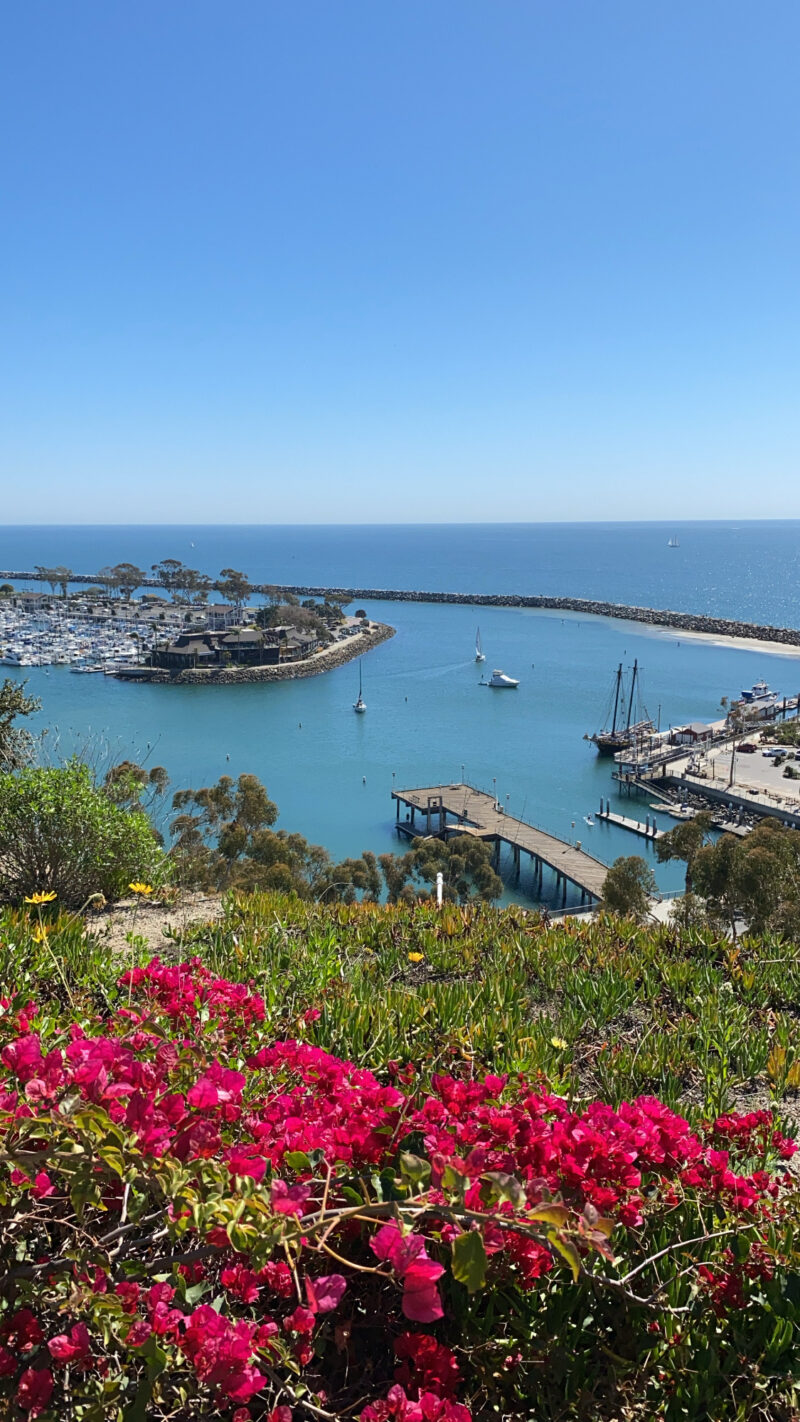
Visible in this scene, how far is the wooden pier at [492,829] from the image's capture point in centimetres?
2030

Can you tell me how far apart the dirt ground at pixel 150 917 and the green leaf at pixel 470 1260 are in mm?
3040

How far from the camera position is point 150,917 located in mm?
4434

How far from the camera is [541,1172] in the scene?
1.14m

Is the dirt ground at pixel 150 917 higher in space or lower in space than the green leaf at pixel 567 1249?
lower

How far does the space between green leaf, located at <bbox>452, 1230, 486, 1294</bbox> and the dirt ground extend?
3040 mm

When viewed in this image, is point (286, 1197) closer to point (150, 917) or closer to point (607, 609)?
point (150, 917)

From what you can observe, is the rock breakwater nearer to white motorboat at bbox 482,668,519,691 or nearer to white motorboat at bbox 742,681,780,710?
white motorboat at bbox 742,681,780,710

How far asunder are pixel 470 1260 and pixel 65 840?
4.23 meters

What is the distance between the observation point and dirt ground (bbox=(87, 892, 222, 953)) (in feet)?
12.9

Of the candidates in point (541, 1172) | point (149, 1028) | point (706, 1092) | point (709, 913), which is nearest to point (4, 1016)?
point (149, 1028)

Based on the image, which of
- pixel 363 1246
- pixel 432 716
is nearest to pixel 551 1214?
pixel 363 1246

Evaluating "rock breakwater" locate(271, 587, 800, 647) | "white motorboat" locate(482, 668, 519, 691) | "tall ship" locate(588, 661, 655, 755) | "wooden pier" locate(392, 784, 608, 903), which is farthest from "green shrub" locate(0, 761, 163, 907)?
"rock breakwater" locate(271, 587, 800, 647)

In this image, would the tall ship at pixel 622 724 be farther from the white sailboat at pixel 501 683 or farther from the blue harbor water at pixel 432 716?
the white sailboat at pixel 501 683

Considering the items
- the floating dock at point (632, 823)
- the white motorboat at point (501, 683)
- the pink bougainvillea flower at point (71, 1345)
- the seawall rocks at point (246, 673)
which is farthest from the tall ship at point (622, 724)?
the pink bougainvillea flower at point (71, 1345)
